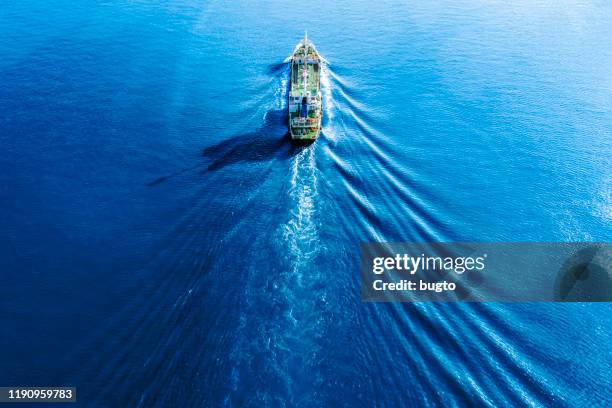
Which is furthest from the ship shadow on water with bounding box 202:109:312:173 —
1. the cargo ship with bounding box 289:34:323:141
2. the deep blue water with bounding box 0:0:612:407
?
the cargo ship with bounding box 289:34:323:141

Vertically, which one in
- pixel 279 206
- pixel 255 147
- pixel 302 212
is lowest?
pixel 302 212

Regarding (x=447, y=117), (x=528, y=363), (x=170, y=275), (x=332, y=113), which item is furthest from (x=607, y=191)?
(x=170, y=275)

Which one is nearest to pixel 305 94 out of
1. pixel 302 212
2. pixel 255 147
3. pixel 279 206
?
pixel 255 147

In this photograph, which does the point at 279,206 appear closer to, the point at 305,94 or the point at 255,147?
the point at 255,147

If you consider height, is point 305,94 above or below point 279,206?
above

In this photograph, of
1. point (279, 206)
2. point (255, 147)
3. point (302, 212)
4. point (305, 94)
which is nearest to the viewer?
point (302, 212)

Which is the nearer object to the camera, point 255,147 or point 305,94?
point 255,147

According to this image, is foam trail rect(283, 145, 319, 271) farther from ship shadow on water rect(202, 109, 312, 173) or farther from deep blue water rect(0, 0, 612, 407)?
ship shadow on water rect(202, 109, 312, 173)
